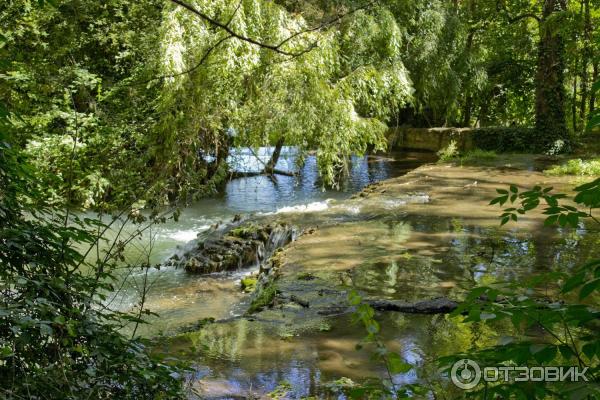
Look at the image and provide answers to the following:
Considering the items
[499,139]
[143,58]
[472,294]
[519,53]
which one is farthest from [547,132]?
[472,294]

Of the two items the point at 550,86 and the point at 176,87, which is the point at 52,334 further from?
the point at 550,86

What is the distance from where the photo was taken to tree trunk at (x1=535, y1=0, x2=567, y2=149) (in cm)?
1684

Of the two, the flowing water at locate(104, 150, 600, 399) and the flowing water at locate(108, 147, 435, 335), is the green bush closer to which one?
the flowing water at locate(108, 147, 435, 335)

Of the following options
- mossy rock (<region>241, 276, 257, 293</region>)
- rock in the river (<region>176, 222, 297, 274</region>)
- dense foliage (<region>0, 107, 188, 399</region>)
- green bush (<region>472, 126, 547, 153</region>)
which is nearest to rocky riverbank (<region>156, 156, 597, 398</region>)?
mossy rock (<region>241, 276, 257, 293</region>)

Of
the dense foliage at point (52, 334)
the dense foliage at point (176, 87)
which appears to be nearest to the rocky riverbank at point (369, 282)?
the dense foliage at point (52, 334)

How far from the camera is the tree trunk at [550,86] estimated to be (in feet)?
55.3

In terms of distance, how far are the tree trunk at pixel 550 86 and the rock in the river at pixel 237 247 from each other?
10935 mm

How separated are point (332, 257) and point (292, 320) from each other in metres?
2.08

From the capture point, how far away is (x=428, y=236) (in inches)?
317

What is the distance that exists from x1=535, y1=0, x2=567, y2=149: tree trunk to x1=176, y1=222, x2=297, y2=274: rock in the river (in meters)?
10.9

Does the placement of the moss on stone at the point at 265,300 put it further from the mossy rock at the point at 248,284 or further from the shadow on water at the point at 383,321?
the mossy rock at the point at 248,284

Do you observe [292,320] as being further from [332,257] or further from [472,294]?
[472,294]

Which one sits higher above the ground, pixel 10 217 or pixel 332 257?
pixel 10 217

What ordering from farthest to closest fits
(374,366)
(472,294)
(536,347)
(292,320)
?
(292,320) < (374,366) < (472,294) < (536,347)
